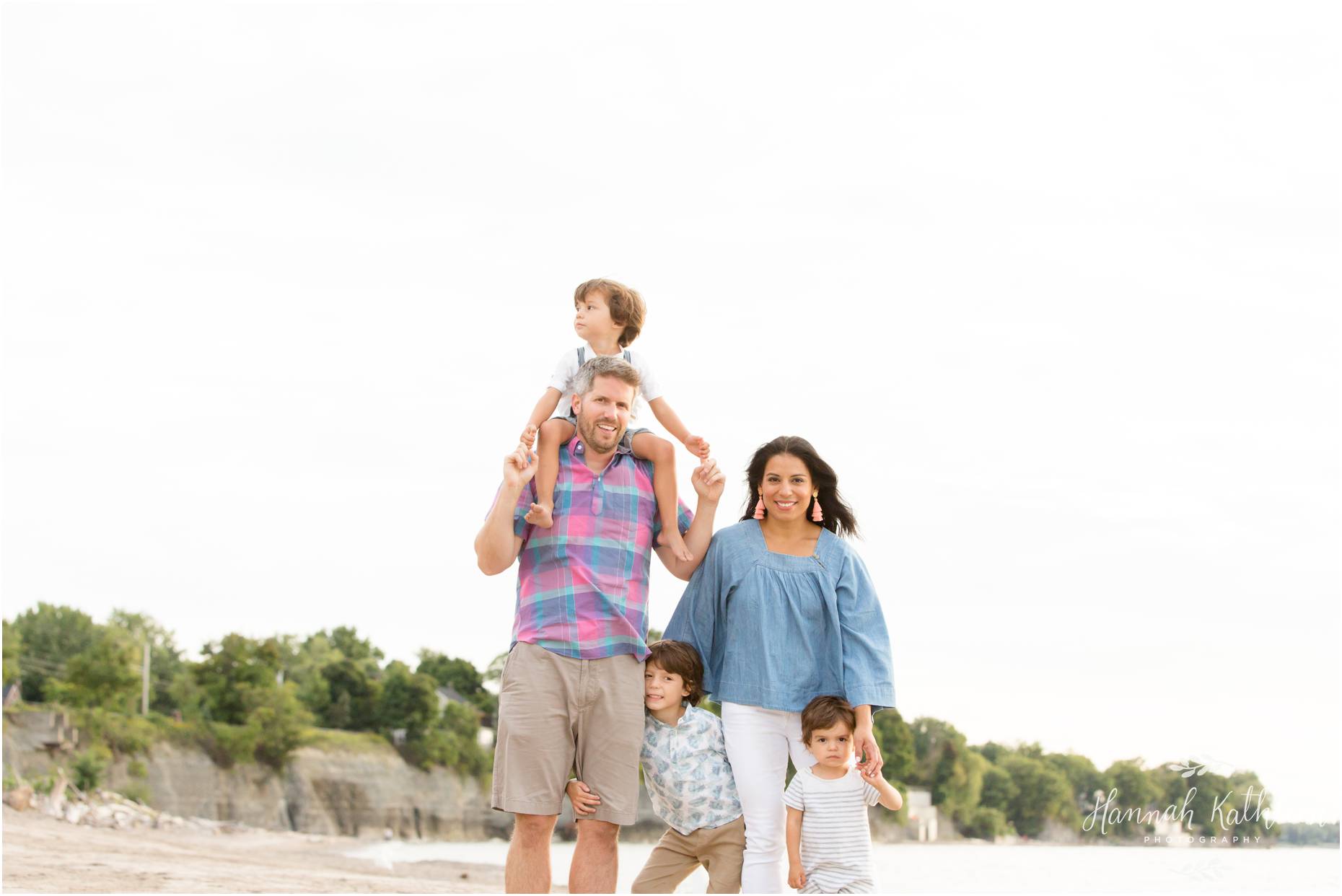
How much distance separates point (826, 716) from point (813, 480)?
94cm

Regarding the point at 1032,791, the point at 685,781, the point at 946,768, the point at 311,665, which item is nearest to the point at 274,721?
the point at 311,665

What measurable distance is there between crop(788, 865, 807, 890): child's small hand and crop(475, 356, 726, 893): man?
0.64m

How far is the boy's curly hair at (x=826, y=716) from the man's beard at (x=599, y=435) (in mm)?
1237

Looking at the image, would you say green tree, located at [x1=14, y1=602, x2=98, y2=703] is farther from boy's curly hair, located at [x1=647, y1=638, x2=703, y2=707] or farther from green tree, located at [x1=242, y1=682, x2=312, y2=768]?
boy's curly hair, located at [x1=647, y1=638, x2=703, y2=707]

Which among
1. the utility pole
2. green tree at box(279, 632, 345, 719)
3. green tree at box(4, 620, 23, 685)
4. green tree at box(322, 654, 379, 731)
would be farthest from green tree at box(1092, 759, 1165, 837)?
green tree at box(4, 620, 23, 685)

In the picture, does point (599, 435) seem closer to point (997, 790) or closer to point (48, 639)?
point (997, 790)

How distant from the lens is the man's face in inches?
185

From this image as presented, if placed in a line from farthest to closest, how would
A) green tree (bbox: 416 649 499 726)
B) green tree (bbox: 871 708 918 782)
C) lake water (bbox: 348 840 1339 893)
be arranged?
green tree (bbox: 416 649 499 726), green tree (bbox: 871 708 918 782), lake water (bbox: 348 840 1339 893)

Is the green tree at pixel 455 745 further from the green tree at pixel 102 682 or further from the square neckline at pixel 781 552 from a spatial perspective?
the square neckline at pixel 781 552

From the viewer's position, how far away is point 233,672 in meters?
43.8

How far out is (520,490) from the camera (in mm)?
4598

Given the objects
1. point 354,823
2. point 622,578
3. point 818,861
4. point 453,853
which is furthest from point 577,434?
point 354,823

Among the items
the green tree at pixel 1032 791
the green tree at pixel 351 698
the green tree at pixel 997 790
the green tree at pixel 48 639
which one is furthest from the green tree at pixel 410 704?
the green tree at pixel 1032 791

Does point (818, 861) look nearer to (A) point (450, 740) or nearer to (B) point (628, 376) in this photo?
(B) point (628, 376)
